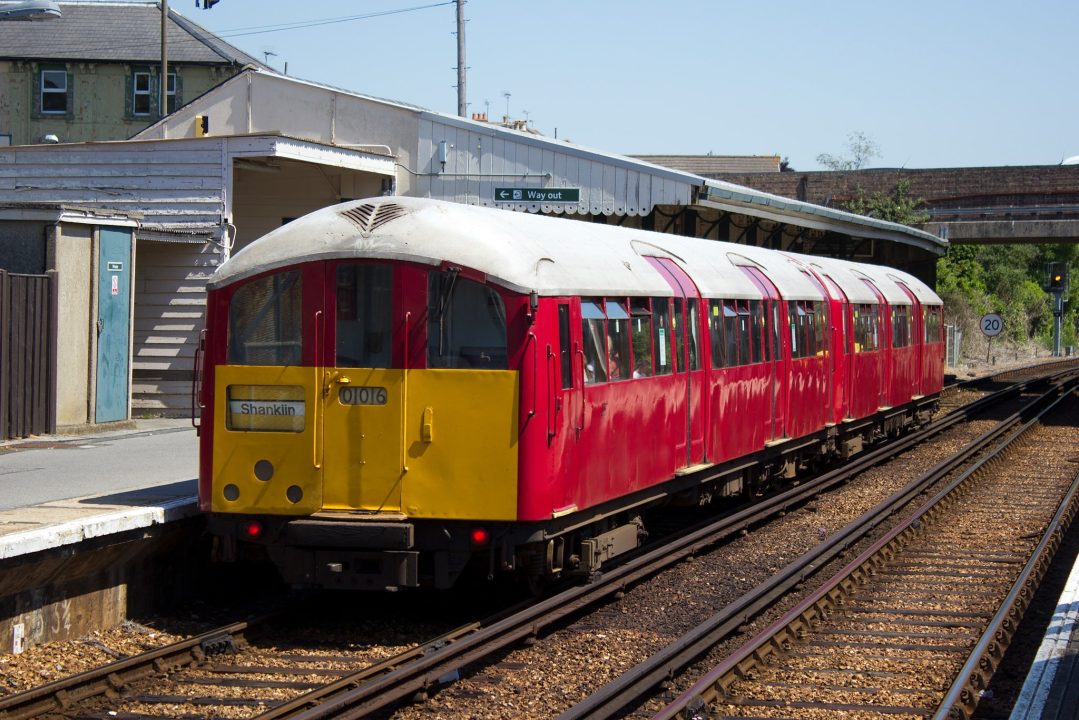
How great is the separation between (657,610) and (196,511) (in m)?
3.44

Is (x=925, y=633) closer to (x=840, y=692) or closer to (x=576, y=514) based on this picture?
(x=840, y=692)

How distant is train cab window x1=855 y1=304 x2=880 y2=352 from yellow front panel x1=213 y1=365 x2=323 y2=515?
11.9 m

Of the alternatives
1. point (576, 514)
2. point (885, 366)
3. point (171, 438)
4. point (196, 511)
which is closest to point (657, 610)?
point (576, 514)

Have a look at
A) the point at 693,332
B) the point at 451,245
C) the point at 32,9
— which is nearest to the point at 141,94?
the point at 32,9

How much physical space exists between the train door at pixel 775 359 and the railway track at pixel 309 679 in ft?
17.1

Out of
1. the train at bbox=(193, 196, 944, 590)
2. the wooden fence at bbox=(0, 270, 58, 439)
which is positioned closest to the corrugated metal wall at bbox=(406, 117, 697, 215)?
the wooden fence at bbox=(0, 270, 58, 439)

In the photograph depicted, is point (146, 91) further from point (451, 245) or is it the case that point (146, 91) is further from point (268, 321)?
point (451, 245)

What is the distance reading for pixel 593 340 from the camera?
390 inches

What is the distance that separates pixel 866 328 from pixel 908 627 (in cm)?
1077

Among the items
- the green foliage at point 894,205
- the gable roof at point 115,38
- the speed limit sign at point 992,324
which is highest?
the gable roof at point 115,38

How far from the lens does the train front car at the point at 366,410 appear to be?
8.84m

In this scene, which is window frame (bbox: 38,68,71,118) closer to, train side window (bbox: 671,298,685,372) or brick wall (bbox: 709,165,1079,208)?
brick wall (bbox: 709,165,1079,208)

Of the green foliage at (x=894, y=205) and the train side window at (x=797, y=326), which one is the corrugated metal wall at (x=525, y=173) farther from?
the green foliage at (x=894, y=205)

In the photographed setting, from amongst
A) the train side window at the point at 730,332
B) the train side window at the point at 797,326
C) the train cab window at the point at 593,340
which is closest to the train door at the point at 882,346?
the train side window at the point at 797,326
